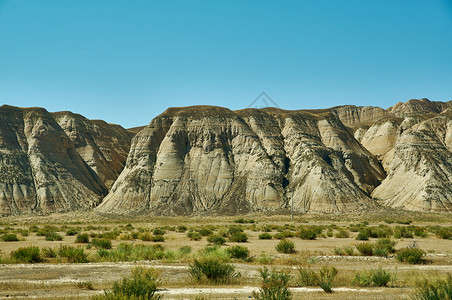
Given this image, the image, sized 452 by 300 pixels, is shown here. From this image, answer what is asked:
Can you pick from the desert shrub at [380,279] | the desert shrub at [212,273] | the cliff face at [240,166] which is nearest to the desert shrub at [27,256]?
the desert shrub at [212,273]

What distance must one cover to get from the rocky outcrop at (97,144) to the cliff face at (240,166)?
13966 mm

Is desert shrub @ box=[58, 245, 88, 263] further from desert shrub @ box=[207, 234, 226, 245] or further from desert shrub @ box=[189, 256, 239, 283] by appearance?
desert shrub @ box=[207, 234, 226, 245]

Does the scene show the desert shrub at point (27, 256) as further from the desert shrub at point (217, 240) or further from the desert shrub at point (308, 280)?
the desert shrub at point (308, 280)

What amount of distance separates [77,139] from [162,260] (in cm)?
8824

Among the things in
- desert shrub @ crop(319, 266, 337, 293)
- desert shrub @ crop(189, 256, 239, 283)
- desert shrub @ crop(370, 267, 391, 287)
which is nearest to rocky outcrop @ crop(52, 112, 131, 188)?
desert shrub @ crop(189, 256, 239, 283)

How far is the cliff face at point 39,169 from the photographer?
72.8 meters

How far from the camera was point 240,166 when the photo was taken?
264ft

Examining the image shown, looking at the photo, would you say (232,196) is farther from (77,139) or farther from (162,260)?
(162,260)

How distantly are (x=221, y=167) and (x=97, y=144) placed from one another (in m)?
41.5

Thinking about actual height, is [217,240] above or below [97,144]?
below

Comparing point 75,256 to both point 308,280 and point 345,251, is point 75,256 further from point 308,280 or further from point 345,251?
point 345,251

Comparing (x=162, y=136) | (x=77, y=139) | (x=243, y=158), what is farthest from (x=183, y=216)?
(x=77, y=139)

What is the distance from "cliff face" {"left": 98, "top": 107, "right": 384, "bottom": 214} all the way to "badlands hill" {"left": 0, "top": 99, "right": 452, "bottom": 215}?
0.72 ft

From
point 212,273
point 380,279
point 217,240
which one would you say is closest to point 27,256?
point 212,273
